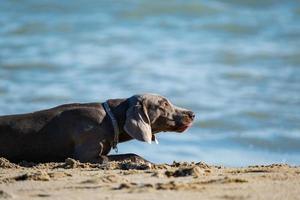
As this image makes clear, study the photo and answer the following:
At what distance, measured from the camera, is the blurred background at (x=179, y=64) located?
12336 mm

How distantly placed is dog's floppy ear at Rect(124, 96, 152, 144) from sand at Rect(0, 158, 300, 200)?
49 centimetres

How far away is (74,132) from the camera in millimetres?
9414

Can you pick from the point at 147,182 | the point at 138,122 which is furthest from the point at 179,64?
the point at 147,182

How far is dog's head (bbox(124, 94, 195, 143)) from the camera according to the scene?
30.9 feet

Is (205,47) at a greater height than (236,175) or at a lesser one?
greater

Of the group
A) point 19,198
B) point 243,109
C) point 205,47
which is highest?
point 205,47

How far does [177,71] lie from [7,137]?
8.47 meters

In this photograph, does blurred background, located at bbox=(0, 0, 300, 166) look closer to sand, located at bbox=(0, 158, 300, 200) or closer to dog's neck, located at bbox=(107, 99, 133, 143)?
dog's neck, located at bbox=(107, 99, 133, 143)

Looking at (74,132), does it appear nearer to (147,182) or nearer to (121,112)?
(121,112)

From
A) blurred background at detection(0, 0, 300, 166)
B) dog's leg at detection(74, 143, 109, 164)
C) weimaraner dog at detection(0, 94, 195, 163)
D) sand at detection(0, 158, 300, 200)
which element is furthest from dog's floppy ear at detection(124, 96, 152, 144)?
blurred background at detection(0, 0, 300, 166)

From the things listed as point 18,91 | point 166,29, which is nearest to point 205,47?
point 166,29

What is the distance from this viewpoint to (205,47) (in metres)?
20.4

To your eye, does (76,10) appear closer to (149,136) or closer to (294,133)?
(294,133)

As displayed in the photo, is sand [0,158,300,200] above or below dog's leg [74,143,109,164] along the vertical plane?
below
